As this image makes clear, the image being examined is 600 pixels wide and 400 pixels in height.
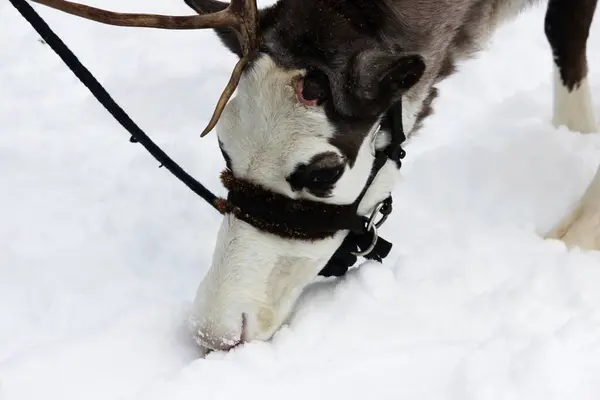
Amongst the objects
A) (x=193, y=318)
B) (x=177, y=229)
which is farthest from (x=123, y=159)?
(x=193, y=318)

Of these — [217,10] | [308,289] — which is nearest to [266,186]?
[308,289]

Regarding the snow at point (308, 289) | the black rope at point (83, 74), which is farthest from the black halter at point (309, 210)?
the snow at point (308, 289)

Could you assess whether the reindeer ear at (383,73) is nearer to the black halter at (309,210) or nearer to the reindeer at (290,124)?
the reindeer at (290,124)

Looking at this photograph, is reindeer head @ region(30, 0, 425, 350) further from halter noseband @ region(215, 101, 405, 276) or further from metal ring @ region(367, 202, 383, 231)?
metal ring @ region(367, 202, 383, 231)

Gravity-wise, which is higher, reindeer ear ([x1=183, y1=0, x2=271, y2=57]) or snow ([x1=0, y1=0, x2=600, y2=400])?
reindeer ear ([x1=183, y1=0, x2=271, y2=57])

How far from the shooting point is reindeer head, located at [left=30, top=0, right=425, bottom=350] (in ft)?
6.85

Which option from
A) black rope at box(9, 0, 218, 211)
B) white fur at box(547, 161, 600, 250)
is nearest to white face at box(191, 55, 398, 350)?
black rope at box(9, 0, 218, 211)

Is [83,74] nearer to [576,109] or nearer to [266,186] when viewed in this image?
[266,186]

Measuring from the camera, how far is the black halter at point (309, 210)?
7.07 feet

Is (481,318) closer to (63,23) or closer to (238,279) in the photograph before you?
(238,279)

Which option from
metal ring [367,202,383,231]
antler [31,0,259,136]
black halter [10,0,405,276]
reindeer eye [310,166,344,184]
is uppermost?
antler [31,0,259,136]

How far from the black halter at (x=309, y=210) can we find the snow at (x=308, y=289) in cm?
10

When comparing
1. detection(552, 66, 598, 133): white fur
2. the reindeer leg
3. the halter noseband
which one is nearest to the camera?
the halter noseband

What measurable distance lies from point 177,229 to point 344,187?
125 centimetres
